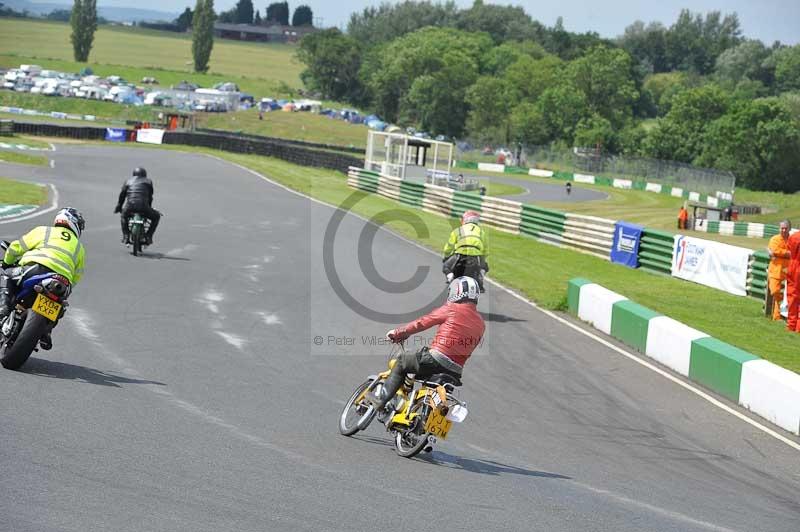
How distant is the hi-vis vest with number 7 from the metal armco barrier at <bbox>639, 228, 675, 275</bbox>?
20.4 meters

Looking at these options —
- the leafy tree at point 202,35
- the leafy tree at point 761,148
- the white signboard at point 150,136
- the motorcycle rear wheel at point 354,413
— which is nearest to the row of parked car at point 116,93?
the white signboard at point 150,136

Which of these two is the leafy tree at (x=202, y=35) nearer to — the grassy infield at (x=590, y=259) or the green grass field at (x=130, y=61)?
the green grass field at (x=130, y=61)

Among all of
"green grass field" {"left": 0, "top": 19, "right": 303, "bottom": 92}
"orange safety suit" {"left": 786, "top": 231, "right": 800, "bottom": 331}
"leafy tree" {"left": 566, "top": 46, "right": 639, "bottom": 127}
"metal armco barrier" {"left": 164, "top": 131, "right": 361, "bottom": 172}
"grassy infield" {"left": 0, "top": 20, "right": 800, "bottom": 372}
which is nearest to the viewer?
"orange safety suit" {"left": 786, "top": 231, "right": 800, "bottom": 331}

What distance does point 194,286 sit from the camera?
62.8 feet

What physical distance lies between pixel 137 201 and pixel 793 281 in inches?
510

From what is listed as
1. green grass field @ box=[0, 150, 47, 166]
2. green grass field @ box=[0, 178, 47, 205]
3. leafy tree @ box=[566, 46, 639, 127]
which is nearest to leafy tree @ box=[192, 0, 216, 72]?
leafy tree @ box=[566, 46, 639, 127]

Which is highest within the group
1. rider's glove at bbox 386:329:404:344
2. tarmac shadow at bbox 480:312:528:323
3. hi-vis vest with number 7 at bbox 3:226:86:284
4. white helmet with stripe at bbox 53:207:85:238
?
white helmet with stripe at bbox 53:207:85:238

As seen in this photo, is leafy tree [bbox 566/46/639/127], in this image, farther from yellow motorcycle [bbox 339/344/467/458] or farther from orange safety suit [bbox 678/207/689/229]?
yellow motorcycle [bbox 339/344/467/458]

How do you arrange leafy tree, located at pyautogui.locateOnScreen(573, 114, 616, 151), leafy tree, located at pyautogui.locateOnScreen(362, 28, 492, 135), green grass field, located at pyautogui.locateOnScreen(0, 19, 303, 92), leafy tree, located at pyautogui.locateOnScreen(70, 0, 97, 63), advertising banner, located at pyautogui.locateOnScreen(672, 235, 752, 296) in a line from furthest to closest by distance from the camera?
leafy tree, located at pyautogui.locateOnScreen(70, 0, 97, 63), green grass field, located at pyautogui.locateOnScreen(0, 19, 303, 92), leafy tree, located at pyautogui.locateOnScreen(362, 28, 492, 135), leafy tree, located at pyautogui.locateOnScreen(573, 114, 616, 151), advertising banner, located at pyautogui.locateOnScreen(672, 235, 752, 296)

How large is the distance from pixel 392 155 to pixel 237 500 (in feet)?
153

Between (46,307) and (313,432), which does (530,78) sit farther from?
(313,432)

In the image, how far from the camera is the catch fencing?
29016mm

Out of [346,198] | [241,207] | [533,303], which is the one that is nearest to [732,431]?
[533,303]

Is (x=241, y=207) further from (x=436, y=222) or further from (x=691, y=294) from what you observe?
(x=691, y=294)
